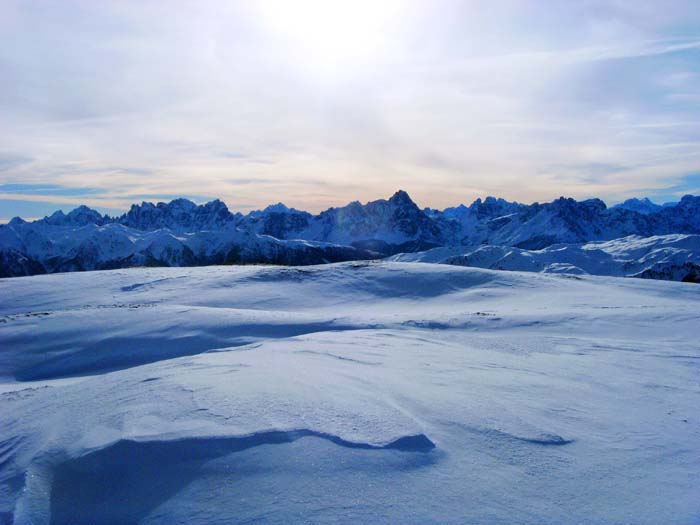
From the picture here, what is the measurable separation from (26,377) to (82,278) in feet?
37.9

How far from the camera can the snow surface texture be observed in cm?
386

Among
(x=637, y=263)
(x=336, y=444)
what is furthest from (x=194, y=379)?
(x=637, y=263)

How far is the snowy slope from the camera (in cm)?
16500

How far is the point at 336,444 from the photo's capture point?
4.54m

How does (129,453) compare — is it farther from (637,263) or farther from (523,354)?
(637,263)

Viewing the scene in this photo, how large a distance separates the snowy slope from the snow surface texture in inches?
6110

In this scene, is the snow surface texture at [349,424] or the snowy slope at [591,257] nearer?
the snow surface texture at [349,424]

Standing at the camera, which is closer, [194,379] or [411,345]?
[194,379]

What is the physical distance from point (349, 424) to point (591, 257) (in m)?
200

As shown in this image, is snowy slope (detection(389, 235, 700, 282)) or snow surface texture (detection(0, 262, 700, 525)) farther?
snowy slope (detection(389, 235, 700, 282))

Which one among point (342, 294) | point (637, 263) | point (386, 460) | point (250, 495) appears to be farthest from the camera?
point (637, 263)

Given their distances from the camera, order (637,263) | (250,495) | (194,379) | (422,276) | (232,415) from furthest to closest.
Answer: (637,263), (422,276), (194,379), (232,415), (250,495)

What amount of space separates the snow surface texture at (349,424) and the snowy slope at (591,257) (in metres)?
155

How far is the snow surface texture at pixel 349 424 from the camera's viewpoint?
3.86 meters
